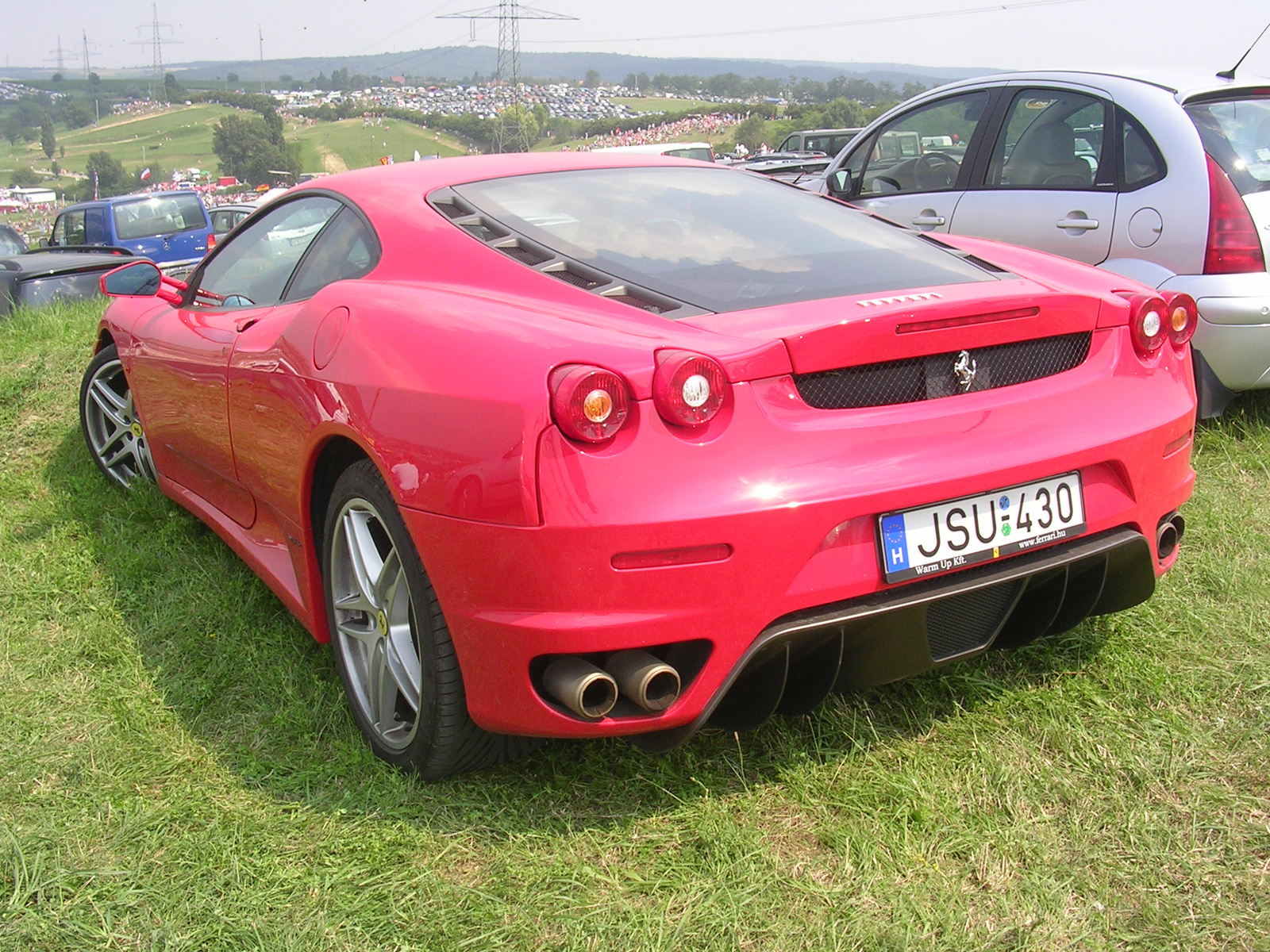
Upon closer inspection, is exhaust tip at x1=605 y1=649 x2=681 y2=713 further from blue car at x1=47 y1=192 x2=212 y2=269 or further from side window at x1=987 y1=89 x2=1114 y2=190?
blue car at x1=47 y1=192 x2=212 y2=269

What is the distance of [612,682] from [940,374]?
0.88 metres

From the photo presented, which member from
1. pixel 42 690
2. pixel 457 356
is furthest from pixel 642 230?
pixel 42 690

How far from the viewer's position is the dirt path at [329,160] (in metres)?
66.1

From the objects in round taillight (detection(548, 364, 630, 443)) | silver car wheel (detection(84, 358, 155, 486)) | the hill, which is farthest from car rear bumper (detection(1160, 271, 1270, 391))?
the hill

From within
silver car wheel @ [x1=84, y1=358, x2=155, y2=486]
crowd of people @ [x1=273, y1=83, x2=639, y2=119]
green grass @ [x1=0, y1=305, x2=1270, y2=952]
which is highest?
crowd of people @ [x1=273, y1=83, x2=639, y2=119]

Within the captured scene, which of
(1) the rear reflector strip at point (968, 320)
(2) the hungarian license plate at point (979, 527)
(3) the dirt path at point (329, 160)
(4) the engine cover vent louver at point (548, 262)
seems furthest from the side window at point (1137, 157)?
(3) the dirt path at point (329, 160)

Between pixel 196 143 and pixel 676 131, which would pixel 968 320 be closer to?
pixel 676 131

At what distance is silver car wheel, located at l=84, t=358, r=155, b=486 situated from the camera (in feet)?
14.3

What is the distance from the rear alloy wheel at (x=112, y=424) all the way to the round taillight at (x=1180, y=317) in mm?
3587

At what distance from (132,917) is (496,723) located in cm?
75

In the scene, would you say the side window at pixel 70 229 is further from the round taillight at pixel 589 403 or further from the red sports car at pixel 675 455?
the round taillight at pixel 589 403

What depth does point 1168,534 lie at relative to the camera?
8.23 ft

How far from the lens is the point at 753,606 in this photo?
1946 millimetres

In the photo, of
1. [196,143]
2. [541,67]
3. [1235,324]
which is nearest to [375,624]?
[1235,324]
